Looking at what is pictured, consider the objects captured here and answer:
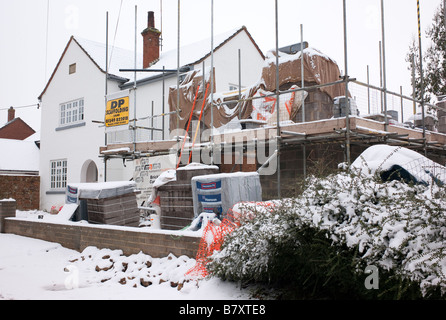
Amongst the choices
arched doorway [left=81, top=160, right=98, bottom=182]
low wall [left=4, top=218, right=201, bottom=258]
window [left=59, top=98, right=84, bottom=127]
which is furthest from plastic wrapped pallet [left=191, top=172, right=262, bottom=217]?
window [left=59, top=98, right=84, bottom=127]

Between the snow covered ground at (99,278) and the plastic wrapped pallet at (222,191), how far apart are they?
1.61 m

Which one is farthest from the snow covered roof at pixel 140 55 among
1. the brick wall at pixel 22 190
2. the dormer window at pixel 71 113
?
the brick wall at pixel 22 190

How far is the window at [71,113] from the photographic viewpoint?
2017 cm

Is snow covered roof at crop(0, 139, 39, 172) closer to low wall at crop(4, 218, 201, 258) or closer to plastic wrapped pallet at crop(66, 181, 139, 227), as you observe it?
low wall at crop(4, 218, 201, 258)

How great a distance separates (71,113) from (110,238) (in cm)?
1395

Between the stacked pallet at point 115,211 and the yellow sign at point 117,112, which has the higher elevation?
the yellow sign at point 117,112

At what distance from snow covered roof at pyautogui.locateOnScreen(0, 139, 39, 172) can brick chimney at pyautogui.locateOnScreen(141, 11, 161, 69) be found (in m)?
10.1

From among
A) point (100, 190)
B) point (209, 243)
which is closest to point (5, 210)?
point (100, 190)

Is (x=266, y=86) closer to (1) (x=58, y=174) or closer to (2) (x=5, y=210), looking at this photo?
(2) (x=5, y=210)

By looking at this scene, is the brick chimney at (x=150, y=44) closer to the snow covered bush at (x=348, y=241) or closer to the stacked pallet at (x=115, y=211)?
the stacked pallet at (x=115, y=211)

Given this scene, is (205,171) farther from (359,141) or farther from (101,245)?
(359,141)

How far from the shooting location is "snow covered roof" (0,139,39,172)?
24984 mm

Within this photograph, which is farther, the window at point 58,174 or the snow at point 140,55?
the window at point 58,174
